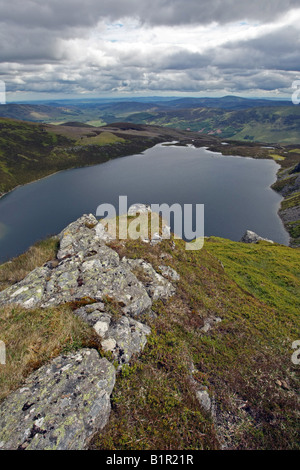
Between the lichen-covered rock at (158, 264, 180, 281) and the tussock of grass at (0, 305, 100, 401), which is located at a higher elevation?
the tussock of grass at (0, 305, 100, 401)

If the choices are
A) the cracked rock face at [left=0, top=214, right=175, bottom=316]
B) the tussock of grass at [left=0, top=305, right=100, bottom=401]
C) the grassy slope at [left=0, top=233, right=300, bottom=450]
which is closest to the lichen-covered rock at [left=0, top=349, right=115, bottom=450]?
the tussock of grass at [left=0, top=305, right=100, bottom=401]

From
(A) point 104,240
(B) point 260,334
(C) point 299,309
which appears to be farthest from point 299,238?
(A) point 104,240

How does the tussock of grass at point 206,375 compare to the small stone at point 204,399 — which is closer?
the tussock of grass at point 206,375

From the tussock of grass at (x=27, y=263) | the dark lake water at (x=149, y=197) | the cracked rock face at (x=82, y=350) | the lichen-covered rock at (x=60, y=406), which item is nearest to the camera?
the lichen-covered rock at (x=60, y=406)

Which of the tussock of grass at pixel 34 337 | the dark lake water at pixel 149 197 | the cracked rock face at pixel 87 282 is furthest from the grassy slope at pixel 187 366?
the dark lake water at pixel 149 197

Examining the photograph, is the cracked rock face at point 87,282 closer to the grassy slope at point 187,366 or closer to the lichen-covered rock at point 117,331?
the grassy slope at point 187,366

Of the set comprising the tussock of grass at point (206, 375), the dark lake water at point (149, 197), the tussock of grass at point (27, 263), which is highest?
the tussock of grass at point (27, 263)

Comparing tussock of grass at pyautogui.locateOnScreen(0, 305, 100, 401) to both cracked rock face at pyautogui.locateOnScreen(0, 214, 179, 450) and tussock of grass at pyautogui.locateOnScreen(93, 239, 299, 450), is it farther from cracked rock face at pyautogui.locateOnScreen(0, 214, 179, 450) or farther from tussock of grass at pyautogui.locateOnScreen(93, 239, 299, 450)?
Answer: tussock of grass at pyautogui.locateOnScreen(93, 239, 299, 450)
